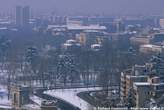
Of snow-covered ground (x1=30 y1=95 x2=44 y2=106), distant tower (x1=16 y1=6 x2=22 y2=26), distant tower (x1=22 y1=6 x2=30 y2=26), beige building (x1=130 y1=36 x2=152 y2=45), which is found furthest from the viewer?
distant tower (x1=16 y1=6 x2=22 y2=26)

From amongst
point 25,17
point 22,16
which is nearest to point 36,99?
point 25,17

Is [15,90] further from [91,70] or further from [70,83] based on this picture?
[91,70]

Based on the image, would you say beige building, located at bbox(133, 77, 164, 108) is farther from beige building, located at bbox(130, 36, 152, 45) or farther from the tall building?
the tall building

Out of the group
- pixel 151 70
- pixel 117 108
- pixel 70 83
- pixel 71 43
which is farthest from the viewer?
pixel 71 43

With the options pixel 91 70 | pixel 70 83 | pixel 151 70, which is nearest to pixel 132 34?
pixel 91 70

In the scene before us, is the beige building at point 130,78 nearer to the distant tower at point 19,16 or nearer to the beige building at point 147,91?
the beige building at point 147,91

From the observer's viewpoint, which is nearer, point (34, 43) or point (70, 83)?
point (70, 83)

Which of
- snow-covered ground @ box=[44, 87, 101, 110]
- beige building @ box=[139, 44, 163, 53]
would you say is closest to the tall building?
beige building @ box=[139, 44, 163, 53]

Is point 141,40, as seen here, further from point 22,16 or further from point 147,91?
point 147,91

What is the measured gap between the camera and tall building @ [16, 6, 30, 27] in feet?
122

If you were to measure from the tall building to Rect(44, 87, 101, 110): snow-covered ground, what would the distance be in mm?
21044

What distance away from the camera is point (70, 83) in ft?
55.9

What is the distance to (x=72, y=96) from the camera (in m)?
15.0

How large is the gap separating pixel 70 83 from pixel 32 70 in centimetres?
175
